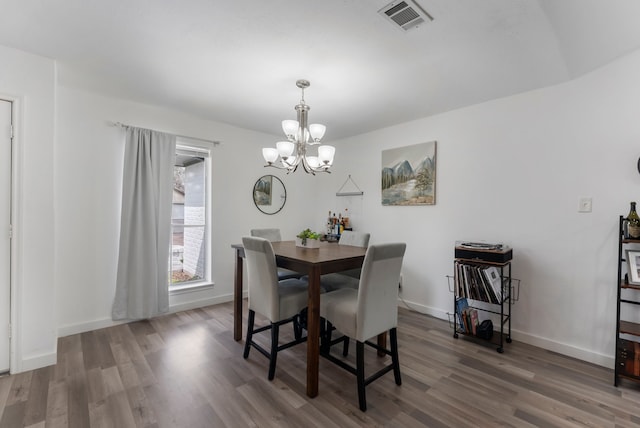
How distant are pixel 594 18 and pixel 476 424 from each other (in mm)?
2546

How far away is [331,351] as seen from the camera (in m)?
2.56

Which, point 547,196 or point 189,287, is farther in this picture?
point 189,287

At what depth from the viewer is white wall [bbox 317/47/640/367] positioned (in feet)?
7.52

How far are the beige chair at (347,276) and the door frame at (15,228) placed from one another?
2.40 meters

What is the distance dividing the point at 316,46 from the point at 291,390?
2.41m

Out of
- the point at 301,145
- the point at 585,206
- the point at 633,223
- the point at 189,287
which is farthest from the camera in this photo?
the point at 189,287

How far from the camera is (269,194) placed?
4328mm

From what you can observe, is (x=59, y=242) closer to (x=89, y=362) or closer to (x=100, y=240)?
(x=100, y=240)

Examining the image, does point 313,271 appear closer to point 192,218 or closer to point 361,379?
point 361,379

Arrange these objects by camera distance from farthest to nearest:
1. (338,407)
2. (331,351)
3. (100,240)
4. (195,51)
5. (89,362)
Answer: (100,240), (331,351), (89,362), (195,51), (338,407)

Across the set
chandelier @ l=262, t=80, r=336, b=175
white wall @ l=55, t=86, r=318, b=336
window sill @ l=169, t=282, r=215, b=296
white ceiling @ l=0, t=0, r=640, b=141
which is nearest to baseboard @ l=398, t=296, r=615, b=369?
white ceiling @ l=0, t=0, r=640, b=141

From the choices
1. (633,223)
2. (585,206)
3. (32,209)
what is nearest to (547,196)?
(585,206)

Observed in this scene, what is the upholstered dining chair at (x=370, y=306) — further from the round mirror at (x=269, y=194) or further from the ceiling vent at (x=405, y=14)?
the round mirror at (x=269, y=194)

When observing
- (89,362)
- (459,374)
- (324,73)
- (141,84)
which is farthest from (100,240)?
(459,374)
